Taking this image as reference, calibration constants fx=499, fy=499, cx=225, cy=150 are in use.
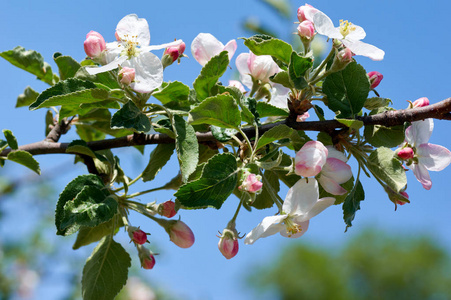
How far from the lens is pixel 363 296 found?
74.2 ft

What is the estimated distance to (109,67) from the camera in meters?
1.05

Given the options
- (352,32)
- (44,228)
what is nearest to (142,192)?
(352,32)

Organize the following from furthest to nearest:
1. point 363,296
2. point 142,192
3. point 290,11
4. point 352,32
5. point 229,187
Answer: point 363,296, point 290,11, point 142,192, point 352,32, point 229,187

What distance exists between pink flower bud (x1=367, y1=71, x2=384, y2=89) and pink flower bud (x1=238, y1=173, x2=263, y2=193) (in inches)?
15.1

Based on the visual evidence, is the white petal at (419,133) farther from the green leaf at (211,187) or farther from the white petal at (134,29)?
the white petal at (134,29)

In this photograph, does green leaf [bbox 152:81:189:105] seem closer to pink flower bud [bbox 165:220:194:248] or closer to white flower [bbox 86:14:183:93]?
white flower [bbox 86:14:183:93]

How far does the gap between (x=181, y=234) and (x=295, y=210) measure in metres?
0.31

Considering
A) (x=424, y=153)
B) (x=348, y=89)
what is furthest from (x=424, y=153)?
(x=348, y=89)

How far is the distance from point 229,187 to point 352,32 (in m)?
0.43

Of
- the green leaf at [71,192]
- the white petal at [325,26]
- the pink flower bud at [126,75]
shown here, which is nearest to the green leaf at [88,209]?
the green leaf at [71,192]

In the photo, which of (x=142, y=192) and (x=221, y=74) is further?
(x=142, y=192)

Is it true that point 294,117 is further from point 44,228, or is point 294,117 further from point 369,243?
point 369,243

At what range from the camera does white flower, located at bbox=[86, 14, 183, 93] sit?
1.04m

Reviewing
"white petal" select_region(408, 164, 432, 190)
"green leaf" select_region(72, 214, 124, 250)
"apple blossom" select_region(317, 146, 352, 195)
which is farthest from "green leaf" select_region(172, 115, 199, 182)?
"white petal" select_region(408, 164, 432, 190)
